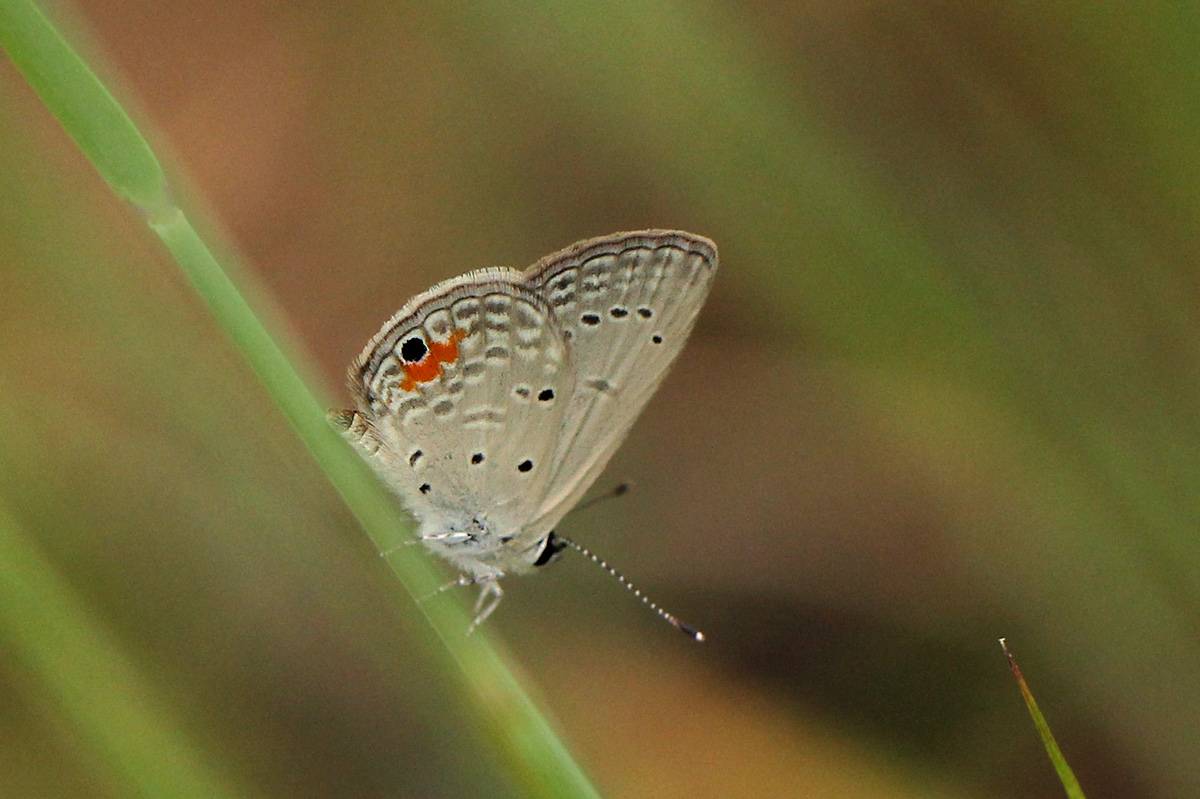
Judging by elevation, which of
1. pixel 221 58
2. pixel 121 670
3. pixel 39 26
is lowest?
pixel 121 670

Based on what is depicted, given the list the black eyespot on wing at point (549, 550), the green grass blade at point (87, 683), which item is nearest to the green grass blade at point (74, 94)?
the green grass blade at point (87, 683)

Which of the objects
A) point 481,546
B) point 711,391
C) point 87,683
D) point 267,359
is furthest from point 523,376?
point 711,391

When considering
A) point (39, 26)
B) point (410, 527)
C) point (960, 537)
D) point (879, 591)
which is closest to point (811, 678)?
point (879, 591)

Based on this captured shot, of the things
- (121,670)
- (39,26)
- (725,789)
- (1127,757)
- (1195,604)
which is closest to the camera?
(39,26)

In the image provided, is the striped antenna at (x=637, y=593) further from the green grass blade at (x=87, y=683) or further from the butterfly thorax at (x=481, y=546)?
the green grass blade at (x=87, y=683)

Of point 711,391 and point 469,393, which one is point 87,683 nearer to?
point 469,393

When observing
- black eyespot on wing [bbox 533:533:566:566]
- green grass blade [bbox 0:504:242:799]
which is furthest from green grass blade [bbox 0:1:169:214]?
black eyespot on wing [bbox 533:533:566:566]

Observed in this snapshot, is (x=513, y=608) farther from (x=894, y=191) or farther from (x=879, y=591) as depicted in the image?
(x=894, y=191)
